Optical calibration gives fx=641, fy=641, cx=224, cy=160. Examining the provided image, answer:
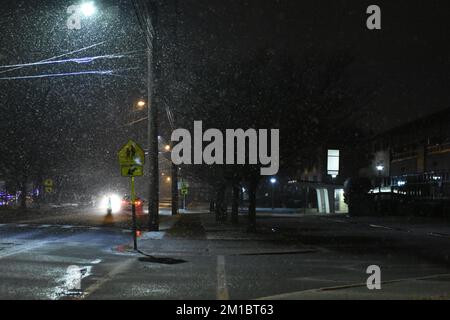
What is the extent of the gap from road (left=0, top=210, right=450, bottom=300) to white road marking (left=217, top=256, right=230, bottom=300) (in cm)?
2

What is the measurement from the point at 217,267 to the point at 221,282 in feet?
8.61

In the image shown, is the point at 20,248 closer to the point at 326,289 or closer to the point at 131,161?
the point at 131,161

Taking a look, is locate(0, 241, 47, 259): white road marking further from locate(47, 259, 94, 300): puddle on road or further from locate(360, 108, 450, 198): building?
locate(360, 108, 450, 198): building

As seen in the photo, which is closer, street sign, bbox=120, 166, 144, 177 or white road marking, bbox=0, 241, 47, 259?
white road marking, bbox=0, 241, 47, 259

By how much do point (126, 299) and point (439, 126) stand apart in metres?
50.6

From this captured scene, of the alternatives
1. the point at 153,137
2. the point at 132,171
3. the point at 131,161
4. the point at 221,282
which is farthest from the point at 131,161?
the point at 221,282

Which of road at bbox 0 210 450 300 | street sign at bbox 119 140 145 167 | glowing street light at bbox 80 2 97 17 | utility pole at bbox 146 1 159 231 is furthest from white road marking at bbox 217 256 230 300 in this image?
utility pole at bbox 146 1 159 231

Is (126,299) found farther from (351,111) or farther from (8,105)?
(8,105)


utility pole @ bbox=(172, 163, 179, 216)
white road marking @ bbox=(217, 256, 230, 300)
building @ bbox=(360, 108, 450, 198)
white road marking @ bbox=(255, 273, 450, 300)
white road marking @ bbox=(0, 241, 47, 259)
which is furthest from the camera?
building @ bbox=(360, 108, 450, 198)

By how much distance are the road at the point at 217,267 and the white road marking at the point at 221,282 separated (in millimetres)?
16

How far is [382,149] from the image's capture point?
244 feet

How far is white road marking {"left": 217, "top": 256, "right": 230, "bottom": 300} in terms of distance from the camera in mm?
10336

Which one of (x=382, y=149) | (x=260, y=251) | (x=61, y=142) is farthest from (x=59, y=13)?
(x=382, y=149)

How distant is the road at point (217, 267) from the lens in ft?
35.1
